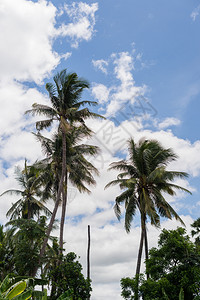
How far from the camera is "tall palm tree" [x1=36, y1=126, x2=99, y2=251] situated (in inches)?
903

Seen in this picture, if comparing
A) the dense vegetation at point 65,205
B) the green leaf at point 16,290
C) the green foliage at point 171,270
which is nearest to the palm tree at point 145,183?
the dense vegetation at point 65,205

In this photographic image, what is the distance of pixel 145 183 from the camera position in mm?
21266

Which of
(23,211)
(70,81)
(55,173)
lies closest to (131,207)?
(55,173)

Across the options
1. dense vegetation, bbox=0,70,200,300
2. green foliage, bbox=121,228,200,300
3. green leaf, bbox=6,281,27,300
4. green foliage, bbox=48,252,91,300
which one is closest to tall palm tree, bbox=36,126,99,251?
dense vegetation, bbox=0,70,200,300

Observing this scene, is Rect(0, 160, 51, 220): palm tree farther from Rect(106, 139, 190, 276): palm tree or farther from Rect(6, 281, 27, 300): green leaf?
Rect(6, 281, 27, 300): green leaf

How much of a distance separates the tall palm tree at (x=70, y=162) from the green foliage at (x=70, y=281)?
531 centimetres

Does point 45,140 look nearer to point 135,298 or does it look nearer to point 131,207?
point 131,207

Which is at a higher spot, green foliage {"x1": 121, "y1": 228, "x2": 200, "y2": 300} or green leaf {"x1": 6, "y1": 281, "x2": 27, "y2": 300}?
green foliage {"x1": 121, "y1": 228, "x2": 200, "y2": 300}

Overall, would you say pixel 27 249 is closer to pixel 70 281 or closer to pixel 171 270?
pixel 70 281

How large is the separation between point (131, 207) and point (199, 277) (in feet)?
26.7

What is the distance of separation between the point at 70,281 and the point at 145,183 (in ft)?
26.9

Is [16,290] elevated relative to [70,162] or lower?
lower

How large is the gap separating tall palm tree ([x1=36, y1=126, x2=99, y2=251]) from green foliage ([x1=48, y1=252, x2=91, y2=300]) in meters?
5.31

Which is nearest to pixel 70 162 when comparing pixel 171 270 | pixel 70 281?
pixel 70 281
